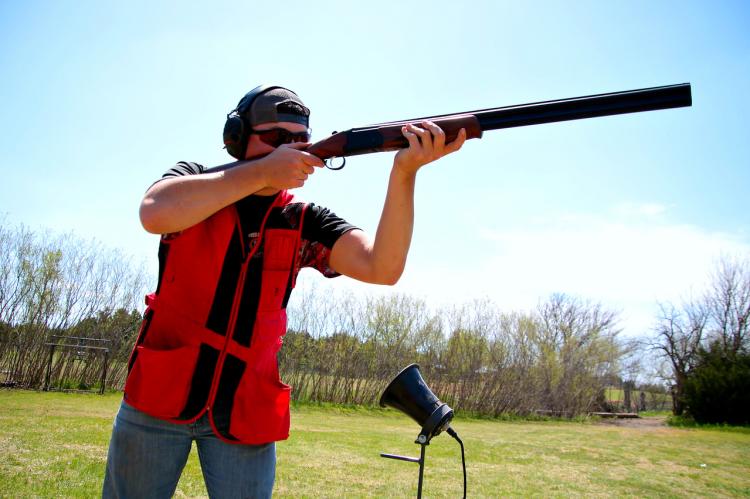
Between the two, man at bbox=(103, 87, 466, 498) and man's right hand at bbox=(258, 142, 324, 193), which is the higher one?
man's right hand at bbox=(258, 142, 324, 193)

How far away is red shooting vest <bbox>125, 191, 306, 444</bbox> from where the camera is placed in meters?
1.91

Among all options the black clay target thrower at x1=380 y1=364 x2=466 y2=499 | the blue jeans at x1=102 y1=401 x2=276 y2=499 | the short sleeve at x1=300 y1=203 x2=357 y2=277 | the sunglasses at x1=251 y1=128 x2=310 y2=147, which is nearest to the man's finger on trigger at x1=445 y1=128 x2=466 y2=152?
the short sleeve at x1=300 y1=203 x2=357 y2=277

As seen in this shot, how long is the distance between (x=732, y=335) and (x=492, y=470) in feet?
91.7

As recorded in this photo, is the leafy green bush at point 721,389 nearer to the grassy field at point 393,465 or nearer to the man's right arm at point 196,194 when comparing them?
the grassy field at point 393,465

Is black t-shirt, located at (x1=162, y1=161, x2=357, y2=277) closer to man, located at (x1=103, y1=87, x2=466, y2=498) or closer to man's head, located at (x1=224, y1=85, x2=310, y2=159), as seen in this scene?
man, located at (x1=103, y1=87, x2=466, y2=498)

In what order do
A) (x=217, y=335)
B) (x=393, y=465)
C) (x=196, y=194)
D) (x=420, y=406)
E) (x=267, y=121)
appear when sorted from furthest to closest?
(x=393, y=465)
(x=420, y=406)
(x=267, y=121)
(x=217, y=335)
(x=196, y=194)

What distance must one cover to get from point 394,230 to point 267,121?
74cm

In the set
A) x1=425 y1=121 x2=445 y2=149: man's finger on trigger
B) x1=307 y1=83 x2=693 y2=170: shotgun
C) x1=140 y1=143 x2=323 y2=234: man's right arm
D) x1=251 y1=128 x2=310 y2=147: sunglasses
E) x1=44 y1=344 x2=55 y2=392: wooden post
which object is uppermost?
x1=307 y1=83 x2=693 y2=170: shotgun

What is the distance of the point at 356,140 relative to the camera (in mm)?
2576

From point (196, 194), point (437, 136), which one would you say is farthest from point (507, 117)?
point (196, 194)

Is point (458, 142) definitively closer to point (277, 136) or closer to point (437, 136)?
point (437, 136)

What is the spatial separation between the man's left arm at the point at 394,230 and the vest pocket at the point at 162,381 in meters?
0.73

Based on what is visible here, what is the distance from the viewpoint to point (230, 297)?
2.02 m

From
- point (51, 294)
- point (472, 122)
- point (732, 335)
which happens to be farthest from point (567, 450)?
point (732, 335)
